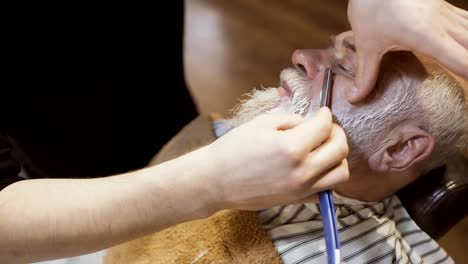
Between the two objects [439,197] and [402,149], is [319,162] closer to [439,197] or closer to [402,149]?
[402,149]

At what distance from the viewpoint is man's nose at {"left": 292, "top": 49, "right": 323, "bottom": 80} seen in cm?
126

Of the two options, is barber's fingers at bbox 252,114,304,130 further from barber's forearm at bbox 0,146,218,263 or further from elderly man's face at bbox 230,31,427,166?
elderly man's face at bbox 230,31,427,166

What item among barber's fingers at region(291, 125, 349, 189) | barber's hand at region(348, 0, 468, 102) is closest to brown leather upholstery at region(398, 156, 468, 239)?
barber's hand at region(348, 0, 468, 102)

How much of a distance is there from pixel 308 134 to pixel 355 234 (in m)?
0.53

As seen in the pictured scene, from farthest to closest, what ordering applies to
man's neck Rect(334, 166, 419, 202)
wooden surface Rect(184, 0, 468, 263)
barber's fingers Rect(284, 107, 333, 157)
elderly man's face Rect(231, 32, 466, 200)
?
wooden surface Rect(184, 0, 468, 263) → man's neck Rect(334, 166, 419, 202) → elderly man's face Rect(231, 32, 466, 200) → barber's fingers Rect(284, 107, 333, 157)

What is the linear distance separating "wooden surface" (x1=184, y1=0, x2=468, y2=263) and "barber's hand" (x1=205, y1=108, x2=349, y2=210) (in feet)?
5.62

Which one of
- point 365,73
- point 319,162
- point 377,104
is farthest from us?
point 377,104

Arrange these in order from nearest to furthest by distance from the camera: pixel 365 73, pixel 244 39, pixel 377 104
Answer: pixel 365 73 < pixel 377 104 < pixel 244 39

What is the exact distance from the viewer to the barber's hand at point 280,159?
867mm

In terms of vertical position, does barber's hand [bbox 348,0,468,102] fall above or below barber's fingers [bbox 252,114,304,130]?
above

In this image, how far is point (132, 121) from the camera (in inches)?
76.6

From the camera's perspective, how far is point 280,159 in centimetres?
87

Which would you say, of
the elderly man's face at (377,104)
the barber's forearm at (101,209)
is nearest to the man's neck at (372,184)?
the elderly man's face at (377,104)

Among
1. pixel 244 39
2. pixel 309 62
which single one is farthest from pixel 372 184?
pixel 244 39
